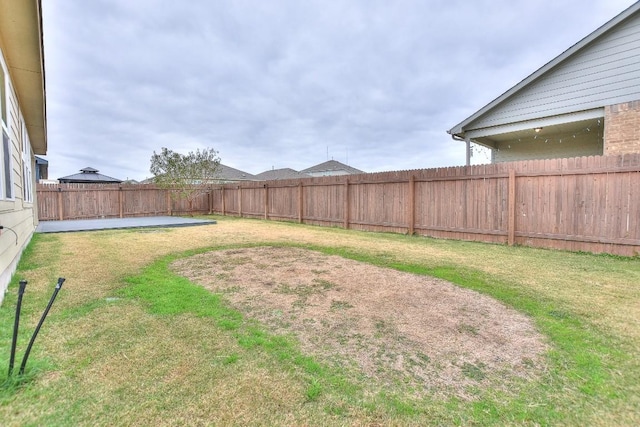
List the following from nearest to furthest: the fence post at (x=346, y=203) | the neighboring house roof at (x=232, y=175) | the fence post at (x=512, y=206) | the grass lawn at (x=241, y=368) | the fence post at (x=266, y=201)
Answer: the grass lawn at (x=241, y=368) → the fence post at (x=512, y=206) → the fence post at (x=346, y=203) → the fence post at (x=266, y=201) → the neighboring house roof at (x=232, y=175)

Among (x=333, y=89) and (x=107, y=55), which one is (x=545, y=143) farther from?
(x=107, y=55)

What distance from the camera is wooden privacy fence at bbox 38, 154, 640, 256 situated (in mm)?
5793

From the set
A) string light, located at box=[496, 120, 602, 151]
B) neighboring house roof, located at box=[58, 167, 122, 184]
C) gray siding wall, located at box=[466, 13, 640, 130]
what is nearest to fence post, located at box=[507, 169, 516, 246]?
gray siding wall, located at box=[466, 13, 640, 130]

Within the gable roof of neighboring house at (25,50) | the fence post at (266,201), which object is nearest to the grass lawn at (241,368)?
the gable roof of neighboring house at (25,50)

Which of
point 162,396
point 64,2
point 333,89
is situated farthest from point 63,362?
point 333,89

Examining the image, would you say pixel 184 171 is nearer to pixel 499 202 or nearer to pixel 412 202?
pixel 412 202

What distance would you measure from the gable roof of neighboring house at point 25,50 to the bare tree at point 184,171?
9.32m

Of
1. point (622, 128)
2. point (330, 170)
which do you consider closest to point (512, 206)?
point (622, 128)

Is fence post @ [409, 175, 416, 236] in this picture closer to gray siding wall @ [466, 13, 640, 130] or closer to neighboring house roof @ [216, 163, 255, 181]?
gray siding wall @ [466, 13, 640, 130]

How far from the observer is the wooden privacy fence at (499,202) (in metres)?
5.79

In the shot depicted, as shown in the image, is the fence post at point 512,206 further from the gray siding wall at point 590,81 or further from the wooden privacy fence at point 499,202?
the gray siding wall at point 590,81

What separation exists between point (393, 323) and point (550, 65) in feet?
31.3

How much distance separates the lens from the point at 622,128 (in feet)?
24.0

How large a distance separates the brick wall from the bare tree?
16.9 m
